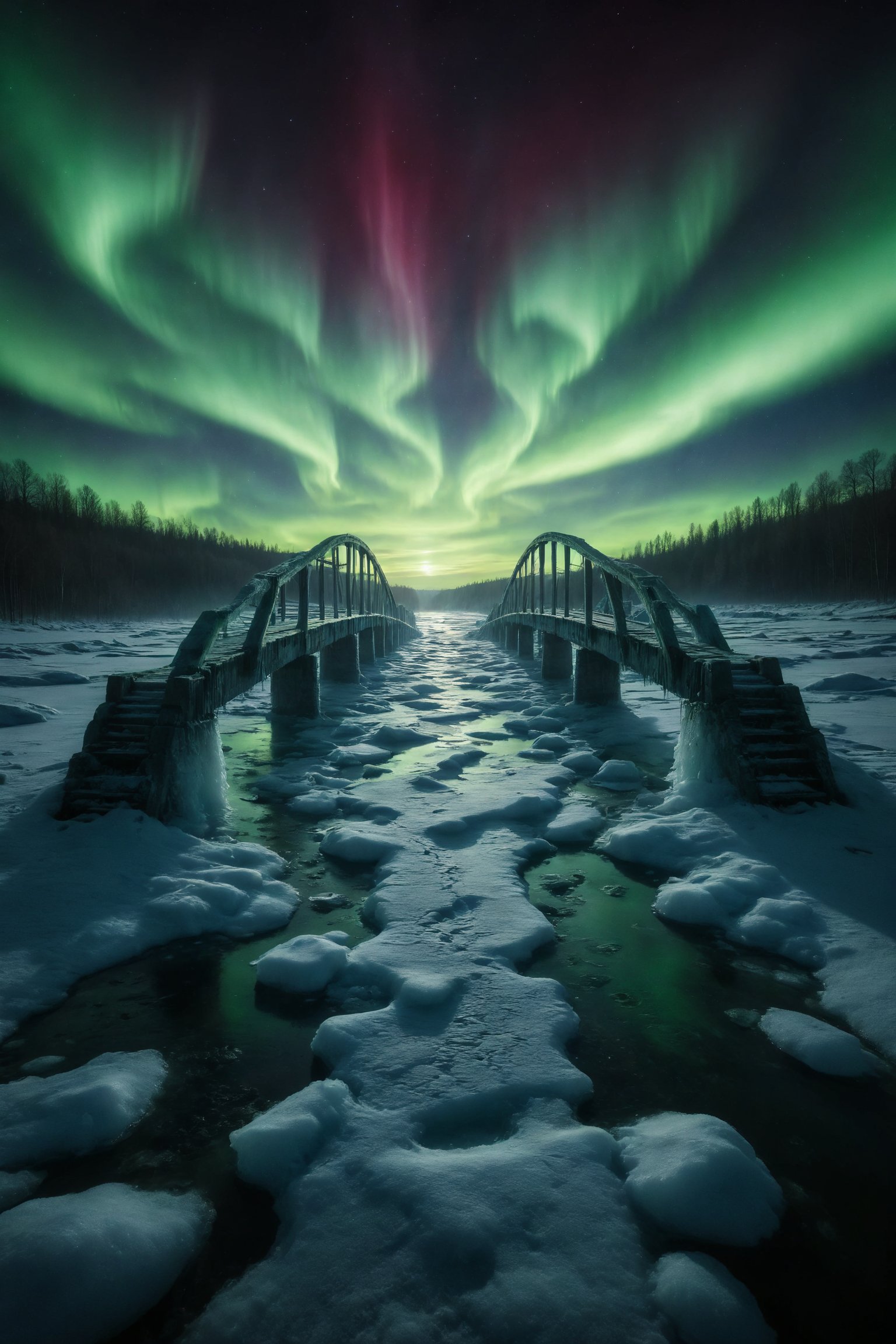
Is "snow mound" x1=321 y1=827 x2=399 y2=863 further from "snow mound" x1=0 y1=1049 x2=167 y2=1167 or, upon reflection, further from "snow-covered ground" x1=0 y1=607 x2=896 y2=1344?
"snow mound" x1=0 y1=1049 x2=167 y2=1167

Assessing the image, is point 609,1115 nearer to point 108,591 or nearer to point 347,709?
point 347,709

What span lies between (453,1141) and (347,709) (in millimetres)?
10562

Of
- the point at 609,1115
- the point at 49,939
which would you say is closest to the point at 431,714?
the point at 49,939

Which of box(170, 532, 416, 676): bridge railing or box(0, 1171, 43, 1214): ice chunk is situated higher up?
box(170, 532, 416, 676): bridge railing

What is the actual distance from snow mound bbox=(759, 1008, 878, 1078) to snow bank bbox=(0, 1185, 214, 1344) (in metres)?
2.57

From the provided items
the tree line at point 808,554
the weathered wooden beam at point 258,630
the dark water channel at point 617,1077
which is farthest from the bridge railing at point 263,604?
the tree line at point 808,554

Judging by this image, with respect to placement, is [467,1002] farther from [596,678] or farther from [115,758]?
[596,678]

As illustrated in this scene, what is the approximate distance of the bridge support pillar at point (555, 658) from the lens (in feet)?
54.9

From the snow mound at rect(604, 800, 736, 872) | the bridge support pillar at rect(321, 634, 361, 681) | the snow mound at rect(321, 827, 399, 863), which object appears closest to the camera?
the snow mound at rect(604, 800, 736, 872)

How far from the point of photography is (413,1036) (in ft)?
8.95

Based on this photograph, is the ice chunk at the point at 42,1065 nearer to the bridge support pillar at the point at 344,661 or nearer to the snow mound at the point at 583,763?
the snow mound at the point at 583,763

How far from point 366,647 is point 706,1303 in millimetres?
21936

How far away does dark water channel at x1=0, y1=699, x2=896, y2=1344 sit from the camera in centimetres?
172

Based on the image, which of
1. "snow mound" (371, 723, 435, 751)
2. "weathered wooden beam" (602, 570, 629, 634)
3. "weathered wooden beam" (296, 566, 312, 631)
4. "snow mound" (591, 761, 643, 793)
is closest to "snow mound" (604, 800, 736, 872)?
"snow mound" (591, 761, 643, 793)
